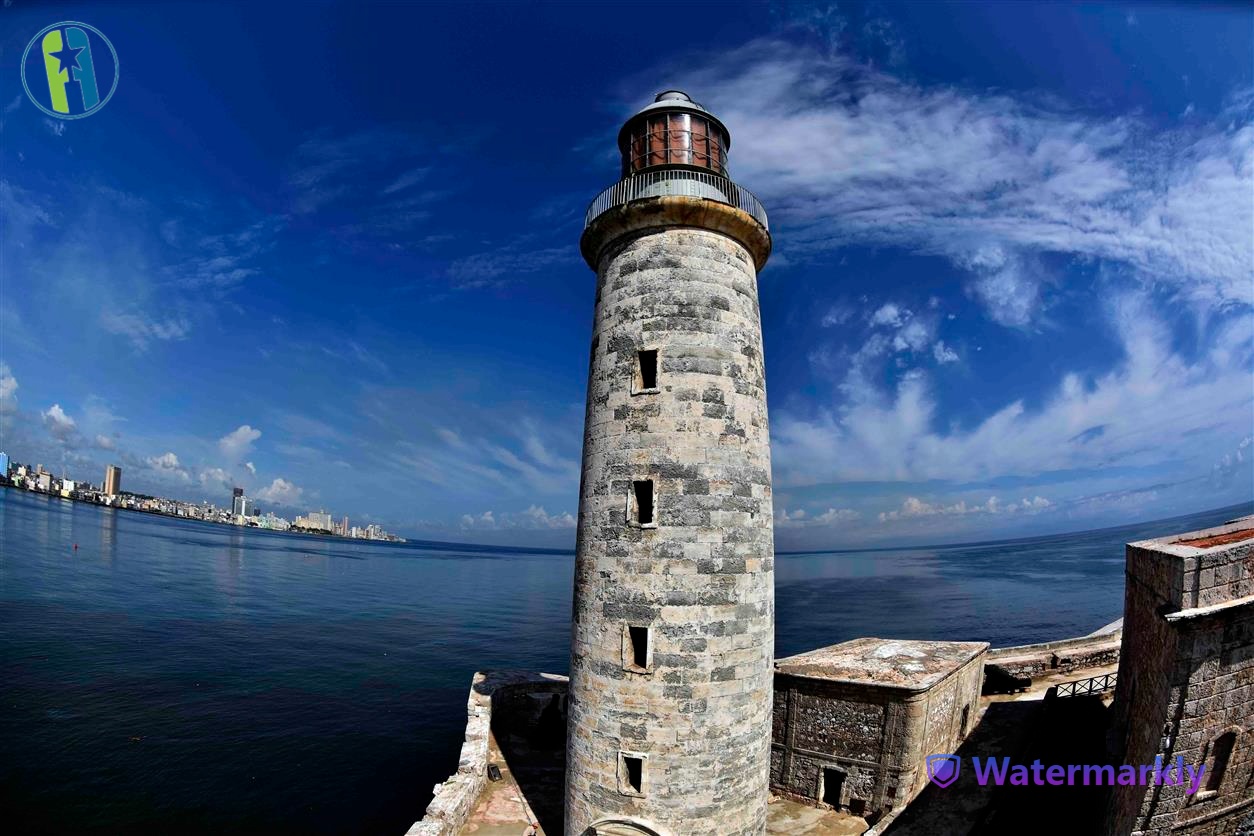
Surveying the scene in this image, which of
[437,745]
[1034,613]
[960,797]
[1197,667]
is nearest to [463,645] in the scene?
[437,745]

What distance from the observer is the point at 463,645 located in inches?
1554

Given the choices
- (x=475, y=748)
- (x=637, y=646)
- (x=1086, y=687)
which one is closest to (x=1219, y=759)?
(x=637, y=646)

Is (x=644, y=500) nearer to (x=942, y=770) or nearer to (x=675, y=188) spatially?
(x=675, y=188)

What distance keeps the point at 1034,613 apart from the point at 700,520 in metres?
58.6

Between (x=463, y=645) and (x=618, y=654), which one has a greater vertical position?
(x=618, y=654)

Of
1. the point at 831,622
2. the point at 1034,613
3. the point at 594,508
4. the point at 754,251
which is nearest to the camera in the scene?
the point at 594,508

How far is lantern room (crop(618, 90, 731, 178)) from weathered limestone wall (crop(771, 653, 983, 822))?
10.2 m

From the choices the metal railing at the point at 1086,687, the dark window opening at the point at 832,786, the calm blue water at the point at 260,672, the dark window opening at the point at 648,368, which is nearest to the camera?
the dark window opening at the point at 648,368

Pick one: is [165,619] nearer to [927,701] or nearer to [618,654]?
[618,654]

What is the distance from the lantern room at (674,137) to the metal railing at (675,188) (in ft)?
1.25

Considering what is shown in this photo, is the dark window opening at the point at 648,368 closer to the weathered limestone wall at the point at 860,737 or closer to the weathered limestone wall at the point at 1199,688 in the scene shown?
the weathered limestone wall at the point at 860,737

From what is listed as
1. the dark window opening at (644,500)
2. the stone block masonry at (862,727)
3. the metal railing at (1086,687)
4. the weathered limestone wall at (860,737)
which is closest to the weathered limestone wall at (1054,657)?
the metal railing at (1086,687)

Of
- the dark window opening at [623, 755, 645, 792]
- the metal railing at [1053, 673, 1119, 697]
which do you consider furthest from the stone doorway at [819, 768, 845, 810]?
the metal railing at [1053, 673, 1119, 697]

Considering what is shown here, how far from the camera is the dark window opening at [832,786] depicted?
12391 mm
